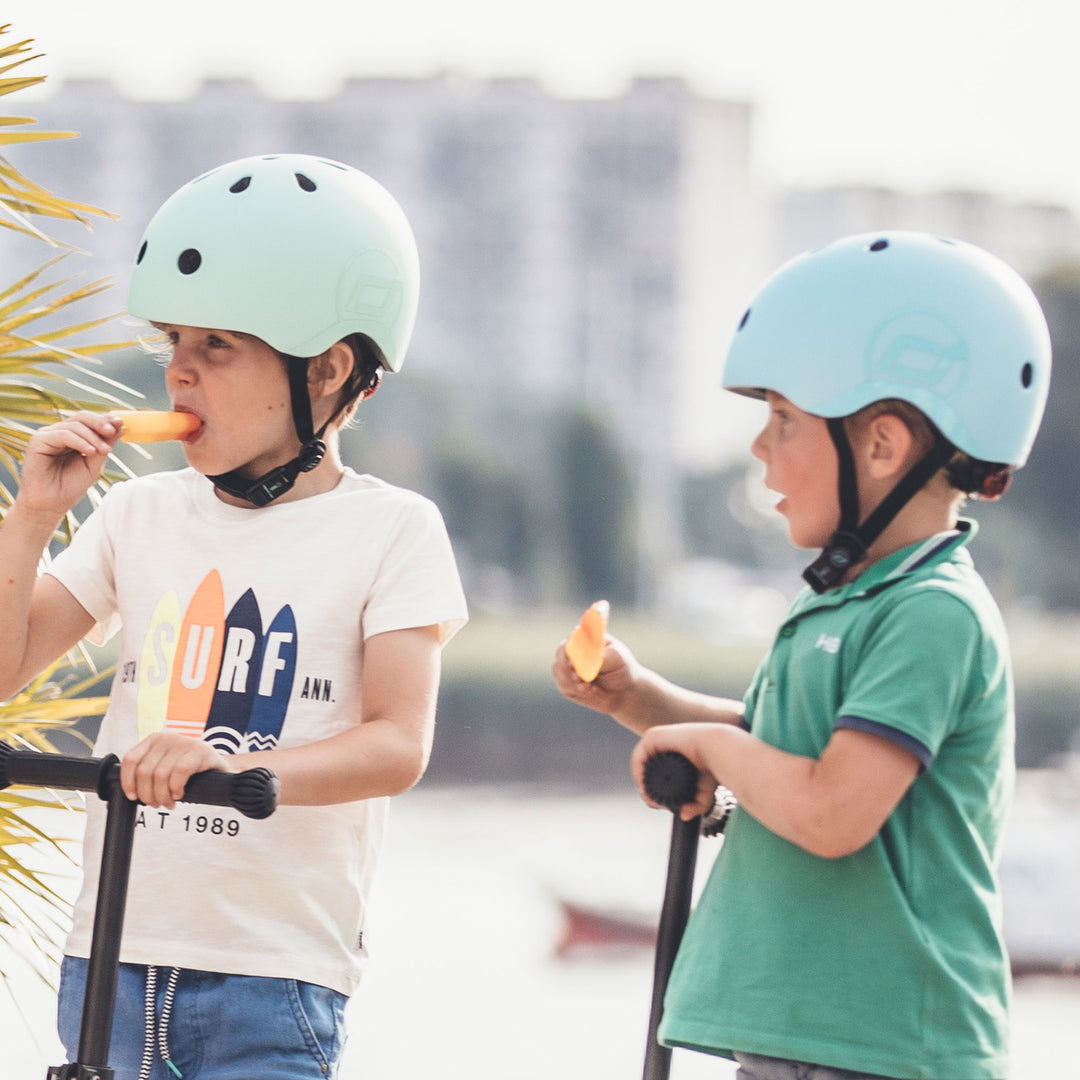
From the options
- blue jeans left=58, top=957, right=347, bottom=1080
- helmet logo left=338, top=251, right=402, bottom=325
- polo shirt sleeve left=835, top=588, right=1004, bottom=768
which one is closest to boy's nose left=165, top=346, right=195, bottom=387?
helmet logo left=338, top=251, right=402, bottom=325

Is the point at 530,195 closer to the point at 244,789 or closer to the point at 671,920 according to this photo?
the point at 671,920

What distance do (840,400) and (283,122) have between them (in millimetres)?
86392

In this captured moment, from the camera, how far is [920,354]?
7.71ft

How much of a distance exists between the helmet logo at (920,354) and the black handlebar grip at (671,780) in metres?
0.60

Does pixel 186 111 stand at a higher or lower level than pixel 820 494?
higher

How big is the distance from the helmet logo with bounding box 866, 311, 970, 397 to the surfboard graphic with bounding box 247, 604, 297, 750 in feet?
3.18

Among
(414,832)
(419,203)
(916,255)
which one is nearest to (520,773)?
(414,832)

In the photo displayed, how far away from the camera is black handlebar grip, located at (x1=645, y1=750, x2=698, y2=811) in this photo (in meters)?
2.22

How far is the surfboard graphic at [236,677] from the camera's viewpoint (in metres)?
2.55

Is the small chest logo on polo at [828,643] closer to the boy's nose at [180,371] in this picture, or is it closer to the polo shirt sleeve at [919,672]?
the polo shirt sleeve at [919,672]

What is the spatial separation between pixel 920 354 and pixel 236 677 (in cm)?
113

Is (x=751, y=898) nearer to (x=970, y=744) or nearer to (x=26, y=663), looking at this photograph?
(x=970, y=744)

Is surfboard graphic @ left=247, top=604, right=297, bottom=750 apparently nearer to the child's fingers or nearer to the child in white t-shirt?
the child in white t-shirt

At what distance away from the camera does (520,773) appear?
4950 cm
